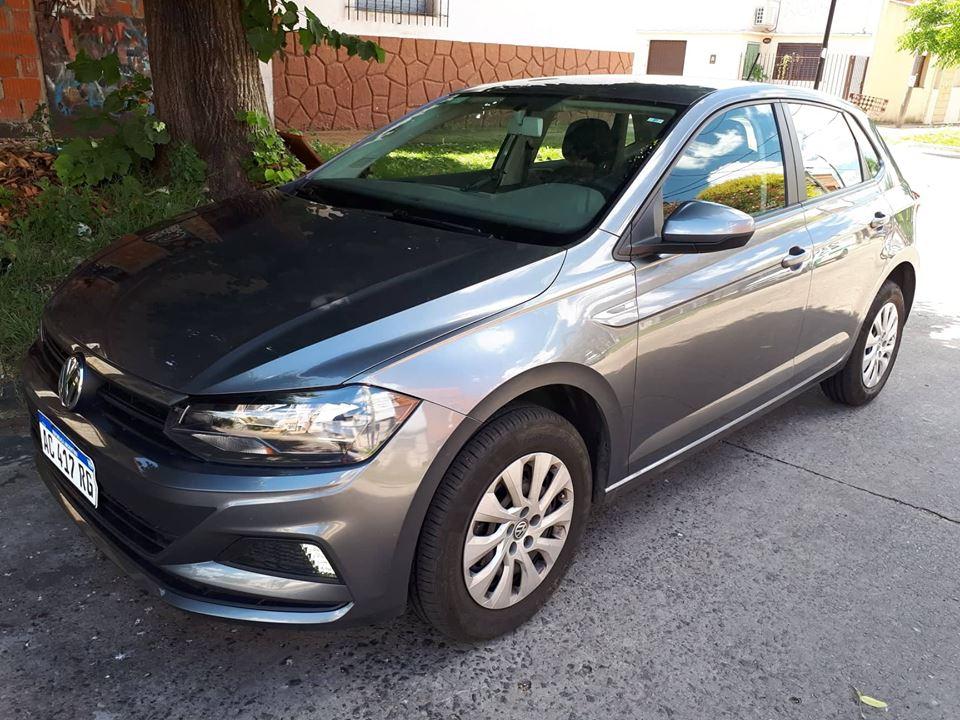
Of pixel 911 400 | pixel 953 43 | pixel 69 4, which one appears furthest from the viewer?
pixel 953 43

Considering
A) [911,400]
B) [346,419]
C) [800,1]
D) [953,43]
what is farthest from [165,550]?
[800,1]

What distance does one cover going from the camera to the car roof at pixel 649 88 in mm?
3188

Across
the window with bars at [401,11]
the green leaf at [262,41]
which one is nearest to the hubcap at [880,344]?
the green leaf at [262,41]

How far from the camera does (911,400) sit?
4.69 metres

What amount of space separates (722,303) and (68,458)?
2185 mm

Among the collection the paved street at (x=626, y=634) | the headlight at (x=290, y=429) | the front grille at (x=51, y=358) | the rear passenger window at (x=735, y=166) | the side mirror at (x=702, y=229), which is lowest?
the paved street at (x=626, y=634)

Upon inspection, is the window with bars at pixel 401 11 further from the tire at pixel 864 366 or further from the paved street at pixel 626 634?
the paved street at pixel 626 634

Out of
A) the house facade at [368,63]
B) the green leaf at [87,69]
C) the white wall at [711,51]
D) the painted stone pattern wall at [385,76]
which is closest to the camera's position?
the green leaf at [87,69]

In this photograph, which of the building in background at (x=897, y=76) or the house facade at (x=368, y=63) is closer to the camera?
the house facade at (x=368, y=63)

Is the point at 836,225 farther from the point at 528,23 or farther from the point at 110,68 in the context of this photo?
the point at 528,23

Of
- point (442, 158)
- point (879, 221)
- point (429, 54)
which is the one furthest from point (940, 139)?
point (442, 158)

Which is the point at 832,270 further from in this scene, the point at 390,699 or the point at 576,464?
the point at 390,699

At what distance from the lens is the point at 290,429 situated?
2027mm

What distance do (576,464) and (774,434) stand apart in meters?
1.97
